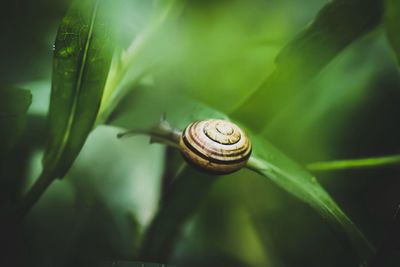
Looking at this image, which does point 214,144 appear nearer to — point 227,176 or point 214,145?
point 214,145

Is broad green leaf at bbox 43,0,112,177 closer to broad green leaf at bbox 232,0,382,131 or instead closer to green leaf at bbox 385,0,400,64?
broad green leaf at bbox 232,0,382,131

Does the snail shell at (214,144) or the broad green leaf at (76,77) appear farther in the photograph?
the snail shell at (214,144)

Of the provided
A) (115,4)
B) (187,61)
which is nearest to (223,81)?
(187,61)

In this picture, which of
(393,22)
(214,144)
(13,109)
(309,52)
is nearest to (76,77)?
(13,109)

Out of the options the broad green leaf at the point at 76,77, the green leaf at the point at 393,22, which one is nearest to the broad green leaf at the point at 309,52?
the green leaf at the point at 393,22

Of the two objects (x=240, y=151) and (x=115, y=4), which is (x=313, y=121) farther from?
(x=115, y=4)

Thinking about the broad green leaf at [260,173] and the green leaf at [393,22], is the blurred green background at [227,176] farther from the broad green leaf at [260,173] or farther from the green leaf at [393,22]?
the green leaf at [393,22]
